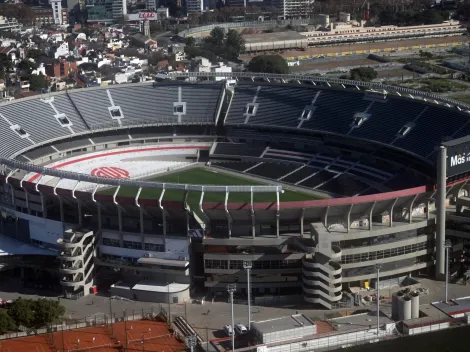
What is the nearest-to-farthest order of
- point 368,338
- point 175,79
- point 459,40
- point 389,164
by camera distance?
point 368,338
point 389,164
point 175,79
point 459,40

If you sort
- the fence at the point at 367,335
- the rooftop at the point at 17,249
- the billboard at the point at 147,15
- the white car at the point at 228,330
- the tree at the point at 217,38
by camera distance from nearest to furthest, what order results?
1. the fence at the point at 367,335
2. the white car at the point at 228,330
3. the rooftop at the point at 17,249
4. the tree at the point at 217,38
5. the billboard at the point at 147,15

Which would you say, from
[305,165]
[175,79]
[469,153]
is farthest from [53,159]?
[469,153]

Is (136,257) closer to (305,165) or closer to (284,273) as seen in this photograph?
(284,273)

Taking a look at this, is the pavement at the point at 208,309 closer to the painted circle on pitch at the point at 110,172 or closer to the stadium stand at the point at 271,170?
the painted circle on pitch at the point at 110,172

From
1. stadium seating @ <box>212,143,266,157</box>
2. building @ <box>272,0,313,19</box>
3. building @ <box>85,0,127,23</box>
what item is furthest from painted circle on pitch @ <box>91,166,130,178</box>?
building @ <box>272,0,313,19</box>

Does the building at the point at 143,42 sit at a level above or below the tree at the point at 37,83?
above

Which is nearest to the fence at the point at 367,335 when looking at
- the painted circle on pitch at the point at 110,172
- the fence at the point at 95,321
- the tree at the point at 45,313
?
the fence at the point at 95,321
